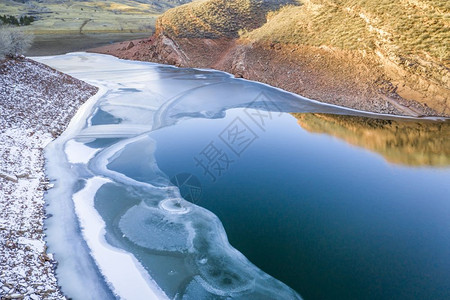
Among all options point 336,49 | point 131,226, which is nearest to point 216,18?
point 336,49

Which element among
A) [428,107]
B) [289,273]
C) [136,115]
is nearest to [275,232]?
[289,273]

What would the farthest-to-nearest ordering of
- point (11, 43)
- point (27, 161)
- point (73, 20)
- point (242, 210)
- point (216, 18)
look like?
point (73, 20) < point (216, 18) < point (11, 43) < point (27, 161) < point (242, 210)

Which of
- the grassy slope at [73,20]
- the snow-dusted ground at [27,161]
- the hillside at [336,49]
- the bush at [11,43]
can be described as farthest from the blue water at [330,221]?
the grassy slope at [73,20]

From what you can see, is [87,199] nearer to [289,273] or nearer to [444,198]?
[289,273]

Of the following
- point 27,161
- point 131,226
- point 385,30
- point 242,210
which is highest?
point 385,30

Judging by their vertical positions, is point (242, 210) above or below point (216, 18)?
below

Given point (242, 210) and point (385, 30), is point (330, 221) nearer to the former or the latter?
point (242, 210)

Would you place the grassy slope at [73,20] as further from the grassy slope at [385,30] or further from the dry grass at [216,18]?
the grassy slope at [385,30]
